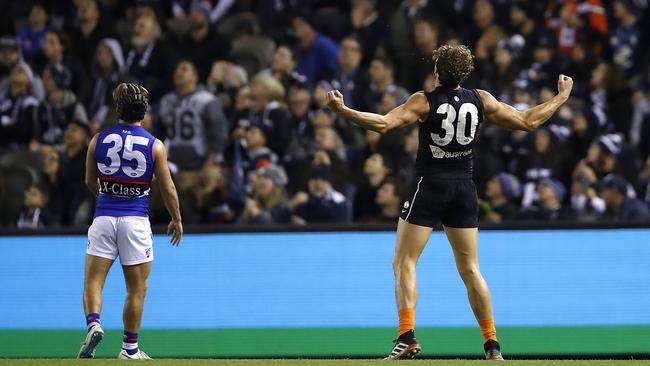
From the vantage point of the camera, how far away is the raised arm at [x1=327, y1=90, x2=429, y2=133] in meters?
8.13

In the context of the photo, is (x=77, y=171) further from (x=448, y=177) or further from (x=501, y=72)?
(x=448, y=177)

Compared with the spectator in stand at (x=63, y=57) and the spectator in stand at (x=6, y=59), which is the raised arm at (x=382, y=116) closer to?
the spectator in stand at (x=63, y=57)

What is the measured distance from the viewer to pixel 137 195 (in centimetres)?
866

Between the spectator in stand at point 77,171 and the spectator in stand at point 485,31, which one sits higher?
the spectator in stand at point 485,31

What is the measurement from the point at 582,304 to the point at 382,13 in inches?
217

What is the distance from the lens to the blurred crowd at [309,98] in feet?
41.5

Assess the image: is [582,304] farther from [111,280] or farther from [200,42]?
[200,42]

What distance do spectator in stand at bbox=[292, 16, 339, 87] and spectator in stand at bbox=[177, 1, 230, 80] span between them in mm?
880

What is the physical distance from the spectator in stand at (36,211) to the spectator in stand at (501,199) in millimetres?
4244

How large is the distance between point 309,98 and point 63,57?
10.7 ft

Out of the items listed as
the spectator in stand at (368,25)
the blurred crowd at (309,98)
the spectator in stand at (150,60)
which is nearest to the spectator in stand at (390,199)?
the blurred crowd at (309,98)

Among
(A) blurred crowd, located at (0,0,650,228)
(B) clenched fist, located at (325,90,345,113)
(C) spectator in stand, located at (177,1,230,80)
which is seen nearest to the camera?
(B) clenched fist, located at (325,90,345,113)

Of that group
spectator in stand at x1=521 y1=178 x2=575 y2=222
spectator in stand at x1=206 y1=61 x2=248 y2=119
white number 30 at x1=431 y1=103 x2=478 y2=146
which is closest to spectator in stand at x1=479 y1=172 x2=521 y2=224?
spectator in stand at x1=521 y1=178 x2=575 y2=222

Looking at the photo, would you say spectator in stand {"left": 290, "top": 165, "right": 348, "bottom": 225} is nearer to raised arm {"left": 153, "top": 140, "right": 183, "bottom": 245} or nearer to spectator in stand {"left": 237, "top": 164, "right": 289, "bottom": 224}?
spectator in stand {"left": 237, "top": 164, "right": 289, "bottom": 224}
